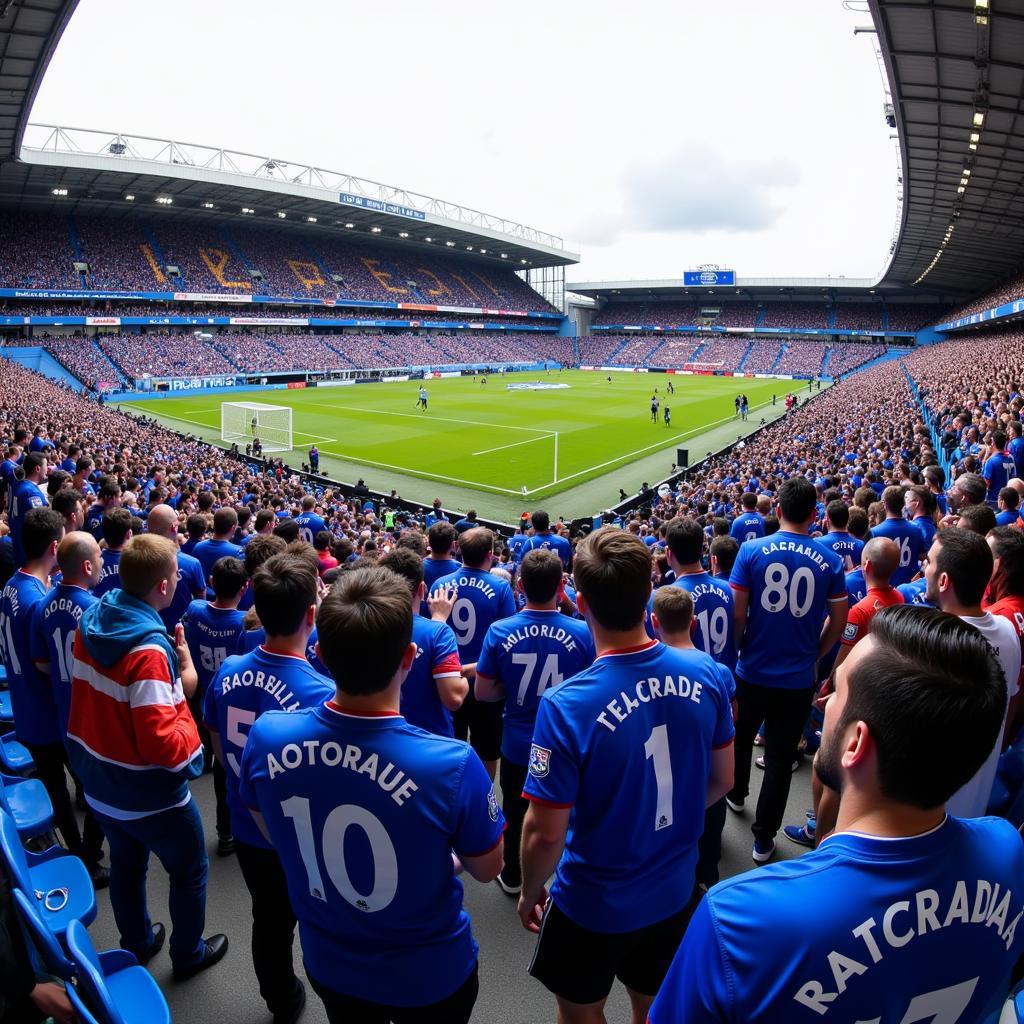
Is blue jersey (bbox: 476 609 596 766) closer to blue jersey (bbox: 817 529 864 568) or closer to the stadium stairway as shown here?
blue jersey (bbox: 817 529 864 568)

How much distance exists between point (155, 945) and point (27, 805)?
4.36 feet

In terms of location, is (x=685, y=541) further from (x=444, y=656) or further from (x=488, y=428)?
(x=488, y=428)

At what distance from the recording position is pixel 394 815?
7.42 ft

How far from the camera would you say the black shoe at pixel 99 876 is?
186 inches

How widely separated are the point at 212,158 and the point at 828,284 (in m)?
71.2

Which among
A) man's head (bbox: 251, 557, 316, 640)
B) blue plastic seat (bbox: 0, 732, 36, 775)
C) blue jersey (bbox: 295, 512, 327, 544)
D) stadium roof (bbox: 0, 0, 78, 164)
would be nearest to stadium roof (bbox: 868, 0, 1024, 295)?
blue jersey (bbox: 295, 512, 327, 544)

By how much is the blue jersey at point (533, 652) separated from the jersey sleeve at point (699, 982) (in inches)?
92.2

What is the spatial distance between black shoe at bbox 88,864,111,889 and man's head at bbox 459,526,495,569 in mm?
3315

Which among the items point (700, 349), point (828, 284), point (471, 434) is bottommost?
point (471, 434)

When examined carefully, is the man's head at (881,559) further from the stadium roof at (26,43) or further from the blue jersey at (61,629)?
the stadium roof at (26,43)

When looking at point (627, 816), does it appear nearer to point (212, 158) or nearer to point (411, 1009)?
point (411, 1009)

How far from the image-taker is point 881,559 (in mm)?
4953

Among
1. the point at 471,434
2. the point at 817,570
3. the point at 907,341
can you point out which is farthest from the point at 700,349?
the point at 817,570

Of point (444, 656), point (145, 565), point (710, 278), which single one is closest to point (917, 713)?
point (444, 656)
